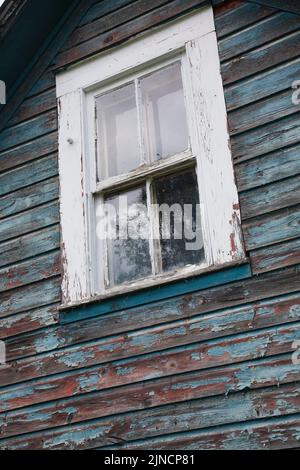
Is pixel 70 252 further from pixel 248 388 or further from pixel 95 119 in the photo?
pixel 248 388

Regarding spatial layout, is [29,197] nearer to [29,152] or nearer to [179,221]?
[29,152]

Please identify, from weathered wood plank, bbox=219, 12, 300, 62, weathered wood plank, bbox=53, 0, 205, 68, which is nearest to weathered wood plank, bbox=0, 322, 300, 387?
weathered wood plank, bbox=219, 12, 300, 62

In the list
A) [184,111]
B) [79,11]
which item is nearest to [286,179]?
[184,111]

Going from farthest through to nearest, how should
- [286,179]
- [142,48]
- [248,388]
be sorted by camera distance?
[142,48], [286,179], [248,388]

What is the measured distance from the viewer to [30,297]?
466 cm

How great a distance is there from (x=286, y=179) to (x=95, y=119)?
5.43 ft

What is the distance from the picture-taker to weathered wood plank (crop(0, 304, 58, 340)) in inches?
177

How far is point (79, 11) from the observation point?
5.39m

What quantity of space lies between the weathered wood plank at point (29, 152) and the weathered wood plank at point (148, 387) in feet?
5.62

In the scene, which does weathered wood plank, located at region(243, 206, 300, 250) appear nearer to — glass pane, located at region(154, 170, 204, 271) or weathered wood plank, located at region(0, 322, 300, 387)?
glass pane, located at region(154, 170, 204, 271)

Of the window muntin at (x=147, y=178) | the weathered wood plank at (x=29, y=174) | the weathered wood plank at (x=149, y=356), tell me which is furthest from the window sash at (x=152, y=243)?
the weathered wood plank at (x=29, y=174)

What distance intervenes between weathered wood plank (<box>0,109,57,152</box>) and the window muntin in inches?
15.8

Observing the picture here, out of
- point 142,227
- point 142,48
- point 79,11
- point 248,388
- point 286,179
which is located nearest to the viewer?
point 248,388
